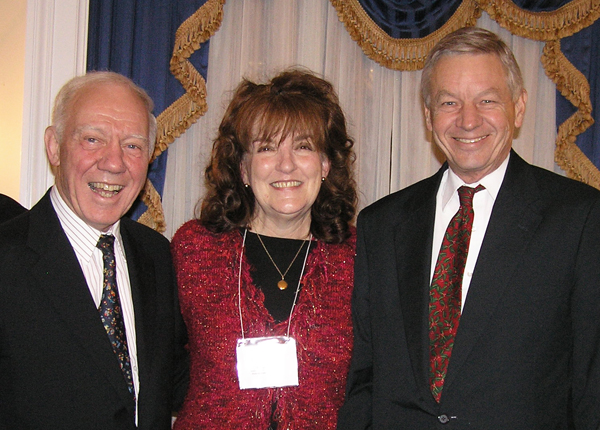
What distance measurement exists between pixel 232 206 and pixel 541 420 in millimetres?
1389

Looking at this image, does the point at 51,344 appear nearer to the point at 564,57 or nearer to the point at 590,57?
the point at 564,57

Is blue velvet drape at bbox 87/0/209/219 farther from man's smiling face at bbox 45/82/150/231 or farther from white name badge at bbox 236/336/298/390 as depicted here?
white name badge at bbox 236/336/298/390

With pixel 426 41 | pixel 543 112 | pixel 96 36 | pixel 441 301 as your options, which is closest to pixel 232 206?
pixel 441 301

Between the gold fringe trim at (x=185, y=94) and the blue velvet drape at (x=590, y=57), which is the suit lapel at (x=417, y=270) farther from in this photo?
the blue velvet drape at (x=590, y=57)

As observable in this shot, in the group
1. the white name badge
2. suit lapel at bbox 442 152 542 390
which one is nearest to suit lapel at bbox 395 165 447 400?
suit lapel at bbox 442 152 542 390

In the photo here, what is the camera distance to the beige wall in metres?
3.12

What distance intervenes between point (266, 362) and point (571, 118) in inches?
Result: 99.0

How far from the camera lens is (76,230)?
1960 millimetres

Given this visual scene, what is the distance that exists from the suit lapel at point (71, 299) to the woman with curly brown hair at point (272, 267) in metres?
0.48

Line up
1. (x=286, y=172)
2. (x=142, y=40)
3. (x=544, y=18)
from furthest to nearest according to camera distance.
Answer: (x=544, y=18) → (x=142, y=40) → (x=286, y=172)

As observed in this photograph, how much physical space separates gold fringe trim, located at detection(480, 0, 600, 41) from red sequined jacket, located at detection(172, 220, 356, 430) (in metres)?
2.02

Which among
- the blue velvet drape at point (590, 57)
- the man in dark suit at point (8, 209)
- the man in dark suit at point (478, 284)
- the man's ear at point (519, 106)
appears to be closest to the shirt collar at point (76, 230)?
the man in dark suit at point (8, 209)

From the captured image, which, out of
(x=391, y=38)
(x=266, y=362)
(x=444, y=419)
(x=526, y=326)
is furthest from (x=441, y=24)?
(x=444, y=419)

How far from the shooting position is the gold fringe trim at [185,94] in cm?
336
